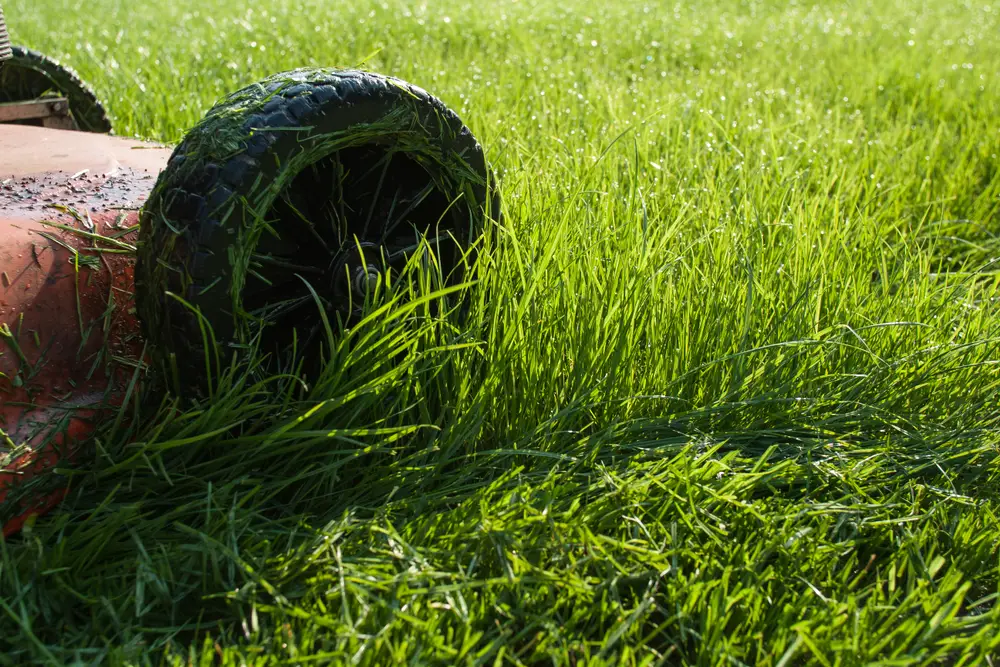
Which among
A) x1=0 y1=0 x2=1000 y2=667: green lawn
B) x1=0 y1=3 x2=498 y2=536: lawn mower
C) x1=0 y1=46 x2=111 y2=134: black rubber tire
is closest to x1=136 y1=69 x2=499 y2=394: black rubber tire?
x1=0 y1=3 x2=498 y2=536: lawn mower

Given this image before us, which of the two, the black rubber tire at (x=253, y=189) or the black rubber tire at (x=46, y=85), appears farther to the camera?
the black rubber tire at (x=46, y=85)

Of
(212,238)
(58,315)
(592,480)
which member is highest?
(212,238)

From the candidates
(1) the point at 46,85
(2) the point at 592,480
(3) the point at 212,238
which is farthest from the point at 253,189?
(1) the point at 46,85

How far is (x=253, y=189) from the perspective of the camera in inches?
65.7

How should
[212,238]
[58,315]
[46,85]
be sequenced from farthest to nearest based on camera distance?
[46,85] → [58,315] → [212,238]

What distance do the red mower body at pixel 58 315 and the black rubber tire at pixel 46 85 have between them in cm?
105

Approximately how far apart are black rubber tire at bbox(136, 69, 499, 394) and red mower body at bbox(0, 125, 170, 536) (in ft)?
0.53

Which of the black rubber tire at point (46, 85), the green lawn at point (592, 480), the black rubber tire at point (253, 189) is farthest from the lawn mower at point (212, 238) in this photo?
the black rubber tire at point (46, 85)

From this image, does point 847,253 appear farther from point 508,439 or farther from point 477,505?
point 477,505

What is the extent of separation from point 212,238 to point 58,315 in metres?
0.43

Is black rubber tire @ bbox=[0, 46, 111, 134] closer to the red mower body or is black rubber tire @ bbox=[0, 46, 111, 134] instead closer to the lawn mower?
the lawn mower

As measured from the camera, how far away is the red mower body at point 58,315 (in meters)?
Result: 1.75

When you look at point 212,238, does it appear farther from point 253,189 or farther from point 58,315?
point 58,315

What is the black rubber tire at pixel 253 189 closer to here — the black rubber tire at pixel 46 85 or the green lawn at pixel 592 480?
the green lawn at pixel 592 480
